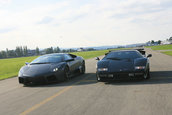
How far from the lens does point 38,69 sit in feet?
27.7

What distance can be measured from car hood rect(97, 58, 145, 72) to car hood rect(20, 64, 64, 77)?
1.91 metres

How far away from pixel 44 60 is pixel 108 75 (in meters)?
3.33

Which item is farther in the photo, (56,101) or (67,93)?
(67,93)

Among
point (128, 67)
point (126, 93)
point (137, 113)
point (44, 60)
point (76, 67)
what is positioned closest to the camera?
point (137, 113)

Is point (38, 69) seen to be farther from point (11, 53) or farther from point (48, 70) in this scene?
point (11, 53)

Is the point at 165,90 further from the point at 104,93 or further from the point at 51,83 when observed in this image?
the point at 51,83

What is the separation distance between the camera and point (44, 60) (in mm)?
9625

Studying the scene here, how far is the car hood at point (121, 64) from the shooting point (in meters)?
7.58

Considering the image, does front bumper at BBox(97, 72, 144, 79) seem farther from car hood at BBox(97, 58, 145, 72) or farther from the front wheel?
the front wheel

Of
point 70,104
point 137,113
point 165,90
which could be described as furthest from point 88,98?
point 165,90

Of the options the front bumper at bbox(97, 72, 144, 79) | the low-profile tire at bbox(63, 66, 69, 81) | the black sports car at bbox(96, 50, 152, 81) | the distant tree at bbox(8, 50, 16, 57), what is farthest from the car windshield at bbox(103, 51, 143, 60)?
the distant tree at bbox(8, 50, 16, 57)

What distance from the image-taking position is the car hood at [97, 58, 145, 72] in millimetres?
7582

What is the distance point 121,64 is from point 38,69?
316 cm

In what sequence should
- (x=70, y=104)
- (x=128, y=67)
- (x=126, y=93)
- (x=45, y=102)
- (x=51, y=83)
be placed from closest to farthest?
(x=70, y=104) < (x=45, y=102) < (x=126, y=93) < (x=128, y=67) < (x=51, y=83)
